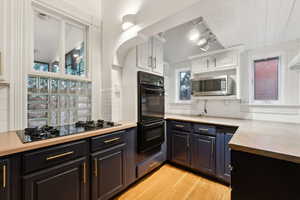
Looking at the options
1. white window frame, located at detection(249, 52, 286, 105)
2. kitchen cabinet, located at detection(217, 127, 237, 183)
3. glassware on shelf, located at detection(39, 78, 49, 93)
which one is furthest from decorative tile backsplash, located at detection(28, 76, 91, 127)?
white window frame, located at detection(249, 52, 286, 105)

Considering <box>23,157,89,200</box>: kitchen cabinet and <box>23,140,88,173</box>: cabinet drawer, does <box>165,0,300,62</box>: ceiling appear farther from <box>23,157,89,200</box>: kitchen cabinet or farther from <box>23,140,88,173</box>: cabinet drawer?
<box>23,157,89,200</box>: kitchen cabinet

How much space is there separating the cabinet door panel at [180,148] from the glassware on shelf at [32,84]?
2143 mm

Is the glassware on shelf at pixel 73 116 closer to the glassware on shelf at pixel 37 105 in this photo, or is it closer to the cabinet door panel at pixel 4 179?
the glassware on shelf at pixel 37 105

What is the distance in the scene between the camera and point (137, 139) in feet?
6.68

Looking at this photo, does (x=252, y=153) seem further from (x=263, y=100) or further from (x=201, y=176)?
(x=263, y=100)

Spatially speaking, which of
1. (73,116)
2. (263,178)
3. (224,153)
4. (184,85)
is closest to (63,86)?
(73,116)

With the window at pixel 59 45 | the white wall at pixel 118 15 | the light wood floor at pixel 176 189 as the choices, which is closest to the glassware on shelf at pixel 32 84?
the window at pixel 59 45

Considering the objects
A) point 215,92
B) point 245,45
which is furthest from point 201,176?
point 245,45

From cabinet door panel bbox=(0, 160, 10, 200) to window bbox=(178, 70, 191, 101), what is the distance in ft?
10.2

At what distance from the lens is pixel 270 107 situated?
7.44 ft

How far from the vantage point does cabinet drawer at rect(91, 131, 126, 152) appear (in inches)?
58.3

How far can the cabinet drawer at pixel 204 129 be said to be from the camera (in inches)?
82.7

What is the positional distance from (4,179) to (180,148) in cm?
217

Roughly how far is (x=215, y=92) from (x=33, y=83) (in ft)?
8.72
